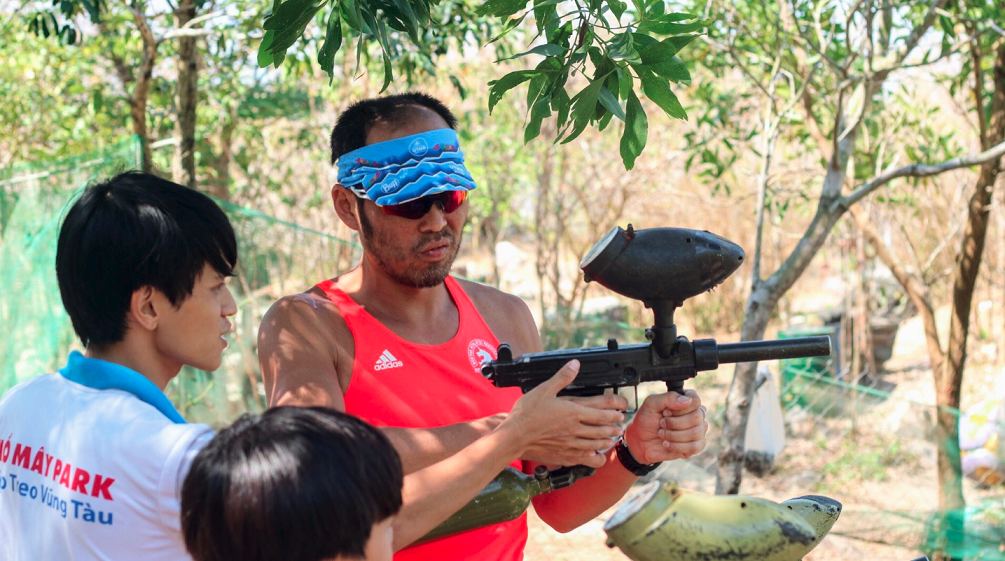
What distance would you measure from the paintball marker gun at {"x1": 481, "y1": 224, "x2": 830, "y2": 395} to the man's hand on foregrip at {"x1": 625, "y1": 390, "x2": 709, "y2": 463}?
0.15ft

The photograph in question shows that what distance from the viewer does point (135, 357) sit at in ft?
4.85

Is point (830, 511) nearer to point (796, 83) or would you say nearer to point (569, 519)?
point (569, 519)

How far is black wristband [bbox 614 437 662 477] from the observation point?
2.18 meters

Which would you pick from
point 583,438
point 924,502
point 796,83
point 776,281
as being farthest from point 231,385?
point 924,502

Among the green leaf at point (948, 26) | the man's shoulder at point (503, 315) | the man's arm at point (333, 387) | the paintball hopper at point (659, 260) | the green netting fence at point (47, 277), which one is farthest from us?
the green netting fence at point (47, 277)

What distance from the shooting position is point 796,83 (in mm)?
5664

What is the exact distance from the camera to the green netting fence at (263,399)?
4801mm

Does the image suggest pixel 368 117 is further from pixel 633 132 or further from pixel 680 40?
pixel 680 40

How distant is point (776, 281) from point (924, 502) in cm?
364

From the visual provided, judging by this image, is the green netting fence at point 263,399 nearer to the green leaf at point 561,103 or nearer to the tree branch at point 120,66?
the tree branch at point 120,66

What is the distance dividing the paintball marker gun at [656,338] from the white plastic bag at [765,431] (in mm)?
4299

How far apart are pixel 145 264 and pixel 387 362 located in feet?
2.40

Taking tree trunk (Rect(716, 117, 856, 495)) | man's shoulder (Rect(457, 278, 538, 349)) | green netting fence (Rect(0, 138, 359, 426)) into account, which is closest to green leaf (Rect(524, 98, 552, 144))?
man's shoulder (Rect(457, 278, 538, 349))

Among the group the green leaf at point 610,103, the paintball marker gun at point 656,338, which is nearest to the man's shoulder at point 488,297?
the paintball marker gun at point 656,338
